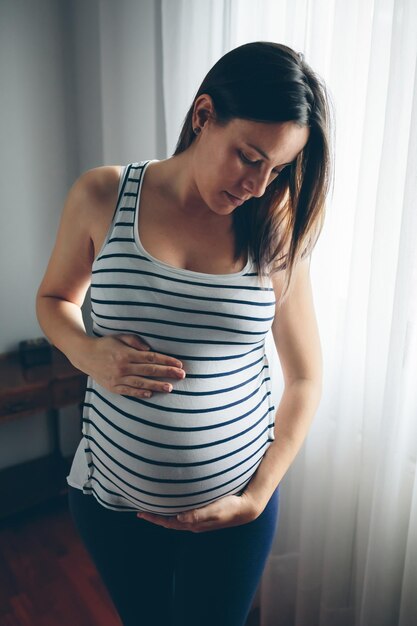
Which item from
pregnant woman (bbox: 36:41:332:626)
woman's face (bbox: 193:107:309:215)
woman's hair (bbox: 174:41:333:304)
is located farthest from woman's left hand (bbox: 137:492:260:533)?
woman's face (bbox: 193:107:309:215)

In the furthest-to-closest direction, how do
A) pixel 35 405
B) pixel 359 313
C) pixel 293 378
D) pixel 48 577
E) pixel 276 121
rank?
pixel 35 405
pixel 48 577
pixel 359 313
pixel 293 378
pixel 276 121

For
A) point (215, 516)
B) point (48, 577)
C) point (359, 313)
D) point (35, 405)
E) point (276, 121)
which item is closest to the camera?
point (276, 121)

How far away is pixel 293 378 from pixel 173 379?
272 mm

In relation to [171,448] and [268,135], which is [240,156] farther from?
[171,448]

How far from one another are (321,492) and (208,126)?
94 centimetres

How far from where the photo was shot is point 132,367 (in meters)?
0.75

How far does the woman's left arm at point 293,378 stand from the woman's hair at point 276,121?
1.5 inches

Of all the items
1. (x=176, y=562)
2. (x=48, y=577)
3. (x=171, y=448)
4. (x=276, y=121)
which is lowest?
(x=48, y=577)

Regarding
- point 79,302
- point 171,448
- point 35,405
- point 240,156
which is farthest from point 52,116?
point 171,448

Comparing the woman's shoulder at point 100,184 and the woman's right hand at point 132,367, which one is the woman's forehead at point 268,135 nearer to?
the woman's shoulder at point 100,184

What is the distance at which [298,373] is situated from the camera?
93 centimetres

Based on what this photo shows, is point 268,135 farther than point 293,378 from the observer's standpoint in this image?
No

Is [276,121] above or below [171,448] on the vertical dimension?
above

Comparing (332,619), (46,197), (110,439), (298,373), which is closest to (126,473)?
(110,439)
